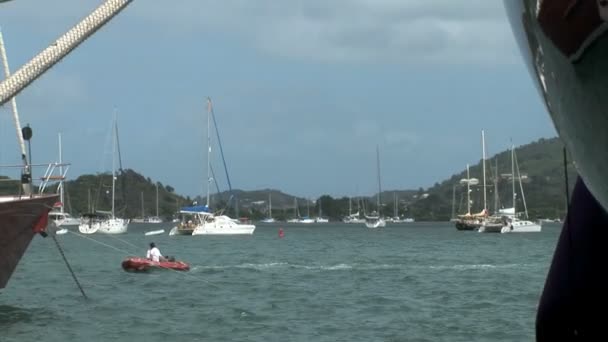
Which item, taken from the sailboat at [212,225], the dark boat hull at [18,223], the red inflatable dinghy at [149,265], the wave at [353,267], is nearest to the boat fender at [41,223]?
the dark boat hull at [18,223]

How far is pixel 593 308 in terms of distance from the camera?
5102mm

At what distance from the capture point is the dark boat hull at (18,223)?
72.8 feet

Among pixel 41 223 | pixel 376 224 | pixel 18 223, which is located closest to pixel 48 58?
pixel 18 223

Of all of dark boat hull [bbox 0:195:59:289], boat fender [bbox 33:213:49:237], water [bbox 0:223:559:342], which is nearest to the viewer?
dark boat hull [bbox 0:195:59:289]

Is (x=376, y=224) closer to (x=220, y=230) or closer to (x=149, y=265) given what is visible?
(x=220, y=230)

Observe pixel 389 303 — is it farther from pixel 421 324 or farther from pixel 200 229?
pixel 200 229

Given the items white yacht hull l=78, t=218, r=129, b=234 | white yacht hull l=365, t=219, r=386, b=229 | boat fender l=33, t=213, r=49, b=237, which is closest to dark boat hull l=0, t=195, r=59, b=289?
boat fender l=33, t=213, r=49, b=237

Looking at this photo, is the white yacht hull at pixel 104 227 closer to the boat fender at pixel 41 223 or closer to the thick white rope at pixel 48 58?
the boat fender at pixel 41 223

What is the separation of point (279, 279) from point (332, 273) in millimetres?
4105

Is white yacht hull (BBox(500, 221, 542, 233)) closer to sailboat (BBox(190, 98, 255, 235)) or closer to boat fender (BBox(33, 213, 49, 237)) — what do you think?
sailboat (BBox(190, 98, 255, 235))

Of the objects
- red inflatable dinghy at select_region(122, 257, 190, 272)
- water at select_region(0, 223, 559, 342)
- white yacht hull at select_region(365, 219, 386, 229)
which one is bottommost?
water at select_region(0, 223, 559, 342)

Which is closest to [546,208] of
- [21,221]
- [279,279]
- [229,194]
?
[229,194]

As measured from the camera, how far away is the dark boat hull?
22.2m

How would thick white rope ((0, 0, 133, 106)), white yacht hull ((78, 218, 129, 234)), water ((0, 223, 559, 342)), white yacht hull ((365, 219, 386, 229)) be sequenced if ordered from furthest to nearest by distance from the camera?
1. white yacht hull ((365, 219, 386, 229))
2. white yacht hull ((78, 218, 129, 234))
3. water ((0, 223, 559, 342))
4. thick white rope ((0, 0, 133, 106))
